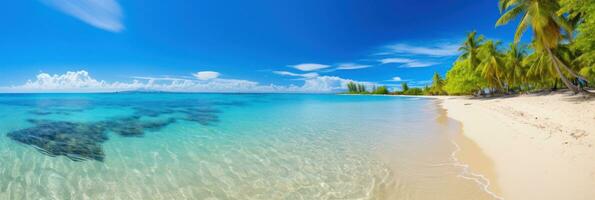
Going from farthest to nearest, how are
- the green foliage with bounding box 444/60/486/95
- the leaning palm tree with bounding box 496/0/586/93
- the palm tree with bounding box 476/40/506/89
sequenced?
the green foliage with bounding box 444/60/486/95
the palm tree with bounding box 476/40/506/89
the leaning palm tree with bounding box 496/0/586/93

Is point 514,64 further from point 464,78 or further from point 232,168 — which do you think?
point 232,168

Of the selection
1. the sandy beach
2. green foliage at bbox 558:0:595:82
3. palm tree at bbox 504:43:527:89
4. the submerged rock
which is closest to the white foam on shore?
the sandy beach

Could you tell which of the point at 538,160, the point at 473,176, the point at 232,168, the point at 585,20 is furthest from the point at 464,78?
the point at 232,168

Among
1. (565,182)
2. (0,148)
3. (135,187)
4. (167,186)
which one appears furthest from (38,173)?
(565,182)

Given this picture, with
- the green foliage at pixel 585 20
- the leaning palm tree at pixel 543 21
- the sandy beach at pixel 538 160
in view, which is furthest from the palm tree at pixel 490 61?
the sandy beach at pixel 538 160

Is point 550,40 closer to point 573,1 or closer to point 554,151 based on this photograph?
point 573,1

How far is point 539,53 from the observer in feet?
67.2

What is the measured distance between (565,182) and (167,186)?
22.5 ft

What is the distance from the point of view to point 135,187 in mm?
4340

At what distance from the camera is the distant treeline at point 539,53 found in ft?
35.6

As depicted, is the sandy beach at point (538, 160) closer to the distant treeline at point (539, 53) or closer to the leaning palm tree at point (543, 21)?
the distant treeline at point (539, 53)

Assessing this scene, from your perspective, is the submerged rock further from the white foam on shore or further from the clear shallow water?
the white foam on shore

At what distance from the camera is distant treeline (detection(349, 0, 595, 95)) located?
10859 millimetres

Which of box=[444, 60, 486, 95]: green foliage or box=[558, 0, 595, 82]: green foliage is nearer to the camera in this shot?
box=[558, 0, 595, 82]: green foliage
